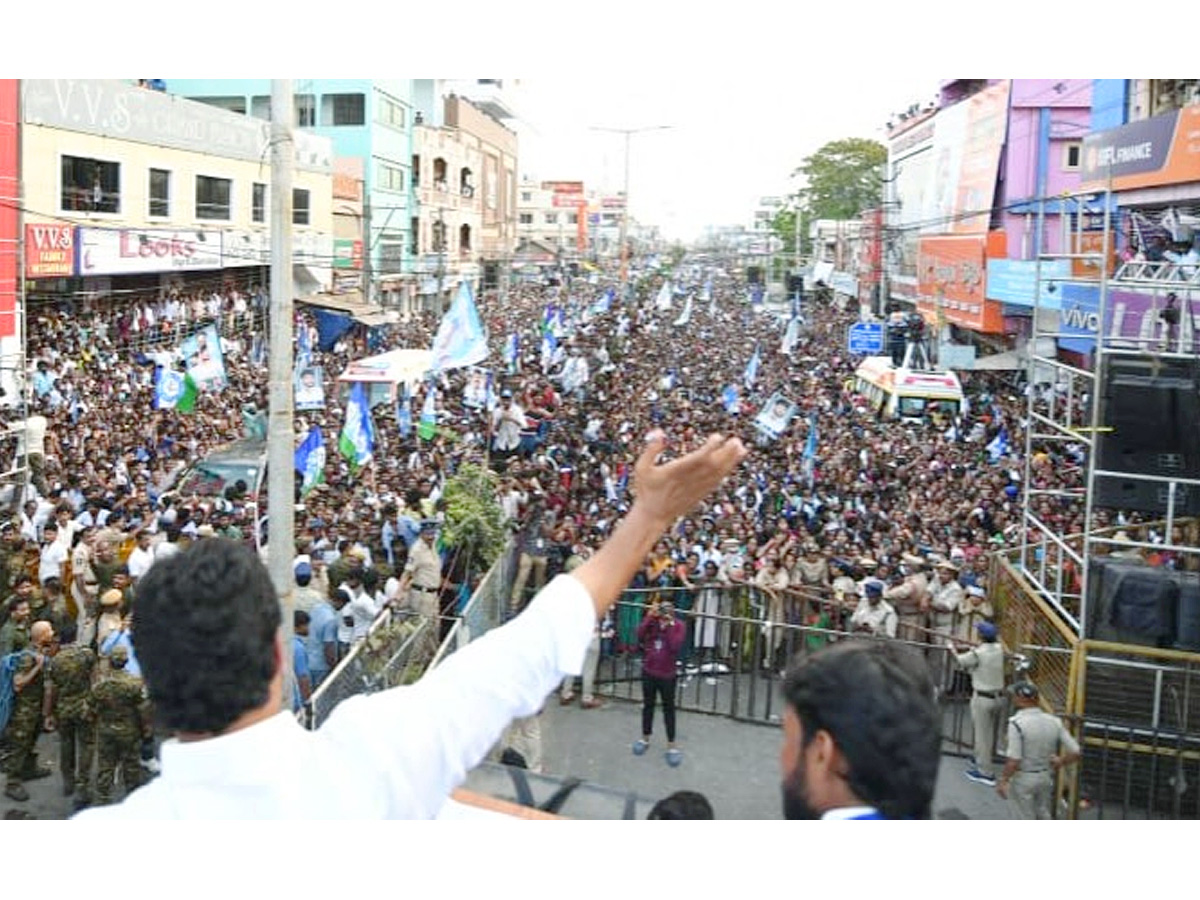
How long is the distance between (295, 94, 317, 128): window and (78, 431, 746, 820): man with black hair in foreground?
39.9 m

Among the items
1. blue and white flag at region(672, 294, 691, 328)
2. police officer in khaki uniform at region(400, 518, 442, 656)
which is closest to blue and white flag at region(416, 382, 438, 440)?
police officer in khaki uniform at region(400, 518, 442, 656)

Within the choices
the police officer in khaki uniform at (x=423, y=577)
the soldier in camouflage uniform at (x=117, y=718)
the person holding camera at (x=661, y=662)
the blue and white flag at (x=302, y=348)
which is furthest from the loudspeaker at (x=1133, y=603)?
the blue and white flag at (x=302, y=348)

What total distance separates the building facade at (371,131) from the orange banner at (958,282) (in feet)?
49.2

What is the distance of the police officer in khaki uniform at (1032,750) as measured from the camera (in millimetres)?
7246

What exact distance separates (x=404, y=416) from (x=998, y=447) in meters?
8.25

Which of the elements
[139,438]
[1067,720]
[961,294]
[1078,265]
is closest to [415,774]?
[1067,720]

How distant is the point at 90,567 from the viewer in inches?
380

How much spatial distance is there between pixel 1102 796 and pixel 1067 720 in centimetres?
51

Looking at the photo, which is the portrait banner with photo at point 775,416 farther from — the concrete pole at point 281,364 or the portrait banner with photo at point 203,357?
the concrete pole at point 281,364

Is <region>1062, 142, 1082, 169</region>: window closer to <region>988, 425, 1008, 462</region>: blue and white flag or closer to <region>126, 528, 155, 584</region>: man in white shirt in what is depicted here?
<region>988, 425, 1008, 462</region>: blue and white flag

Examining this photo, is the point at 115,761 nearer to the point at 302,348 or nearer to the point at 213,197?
the point at 302,348

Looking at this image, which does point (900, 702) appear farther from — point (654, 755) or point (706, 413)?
point (706, 413)

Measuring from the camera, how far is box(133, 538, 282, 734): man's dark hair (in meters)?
1.67

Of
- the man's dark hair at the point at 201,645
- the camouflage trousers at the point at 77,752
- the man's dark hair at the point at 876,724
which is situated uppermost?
the man's dark hair at the point at 201,645
